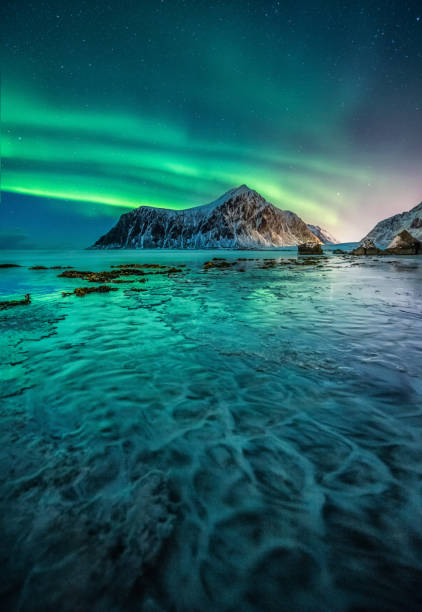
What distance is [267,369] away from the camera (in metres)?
5.16

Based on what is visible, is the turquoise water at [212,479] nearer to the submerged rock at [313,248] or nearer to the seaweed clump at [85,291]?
the seaweed clump at [85,291]

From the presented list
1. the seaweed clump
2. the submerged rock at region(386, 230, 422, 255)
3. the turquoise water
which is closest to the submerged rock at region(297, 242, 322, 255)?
the submerged rock at region(386, 230, 422, 255)

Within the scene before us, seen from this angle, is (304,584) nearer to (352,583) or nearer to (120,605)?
(352,583)

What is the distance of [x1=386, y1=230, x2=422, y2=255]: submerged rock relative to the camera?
2574 inches

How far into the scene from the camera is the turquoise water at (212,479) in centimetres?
183

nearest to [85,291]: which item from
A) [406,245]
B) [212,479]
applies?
[212,479]

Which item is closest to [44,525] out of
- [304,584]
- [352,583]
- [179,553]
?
[179,553]

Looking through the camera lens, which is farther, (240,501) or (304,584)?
(240,501)

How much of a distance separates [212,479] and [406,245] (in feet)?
265

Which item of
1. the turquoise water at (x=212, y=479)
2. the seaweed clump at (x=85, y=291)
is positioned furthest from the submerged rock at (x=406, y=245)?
the turquoise water at (x=212, y=479)

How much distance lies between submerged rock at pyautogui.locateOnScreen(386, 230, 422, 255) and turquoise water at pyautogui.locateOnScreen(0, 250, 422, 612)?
75062mm

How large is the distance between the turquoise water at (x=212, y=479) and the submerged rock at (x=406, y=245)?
246ft

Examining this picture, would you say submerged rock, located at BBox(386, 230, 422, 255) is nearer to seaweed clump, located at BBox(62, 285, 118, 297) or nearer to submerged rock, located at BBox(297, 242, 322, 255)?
submerged rock, located at BBox(297, 242, 322, 255)

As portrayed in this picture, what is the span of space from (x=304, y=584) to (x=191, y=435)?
179 cm
